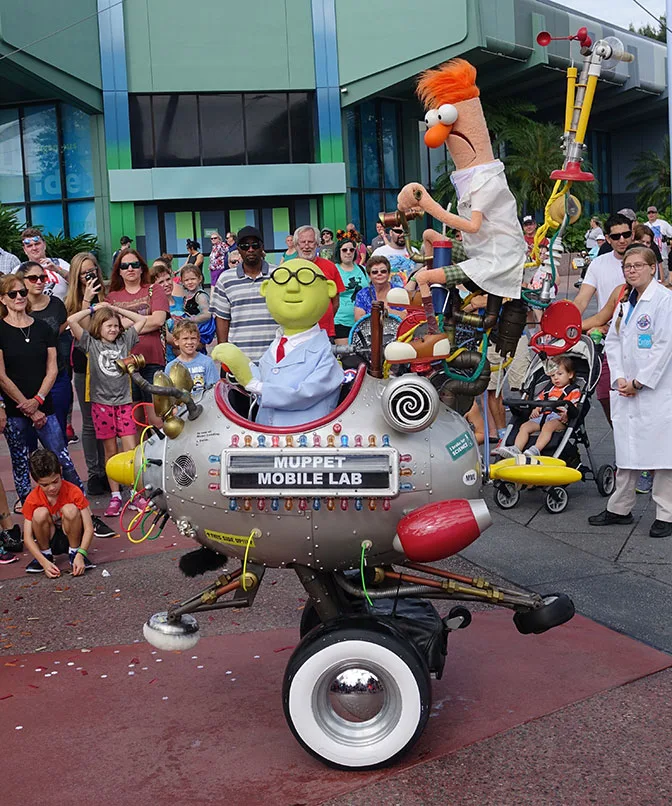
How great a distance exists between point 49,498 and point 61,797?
9.83ft

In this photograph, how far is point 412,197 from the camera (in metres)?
4.29

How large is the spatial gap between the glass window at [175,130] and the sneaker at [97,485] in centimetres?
1990

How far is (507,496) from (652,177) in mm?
36447

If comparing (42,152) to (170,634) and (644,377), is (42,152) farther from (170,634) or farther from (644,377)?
(170,634)

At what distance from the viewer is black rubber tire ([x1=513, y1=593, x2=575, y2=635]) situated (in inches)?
155

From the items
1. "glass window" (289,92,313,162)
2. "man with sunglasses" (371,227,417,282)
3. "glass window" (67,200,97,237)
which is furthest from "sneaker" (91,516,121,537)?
"glass window" (289,92,313,162)

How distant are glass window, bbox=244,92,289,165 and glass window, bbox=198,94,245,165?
23 centimetres

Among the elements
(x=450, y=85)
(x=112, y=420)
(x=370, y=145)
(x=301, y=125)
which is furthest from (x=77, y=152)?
(x=450, y=85)

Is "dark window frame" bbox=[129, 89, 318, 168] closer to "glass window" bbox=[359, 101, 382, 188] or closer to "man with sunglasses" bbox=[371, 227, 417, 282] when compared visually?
"glass window" bbox=[359, 101, 382, 188]

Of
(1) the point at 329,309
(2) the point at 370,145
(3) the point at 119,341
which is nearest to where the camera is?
(1) the point at 329,309

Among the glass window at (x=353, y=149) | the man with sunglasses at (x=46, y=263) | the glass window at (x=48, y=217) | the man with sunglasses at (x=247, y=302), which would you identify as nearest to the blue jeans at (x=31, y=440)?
the man with sunglasses at (x=247, y=302)

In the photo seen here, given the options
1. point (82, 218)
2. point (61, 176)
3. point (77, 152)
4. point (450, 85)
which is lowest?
point (450, 85)

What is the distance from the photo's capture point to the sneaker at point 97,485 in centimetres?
840

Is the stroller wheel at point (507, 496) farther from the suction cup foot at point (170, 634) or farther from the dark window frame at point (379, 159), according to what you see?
the dark window frame at point (379, 159)
